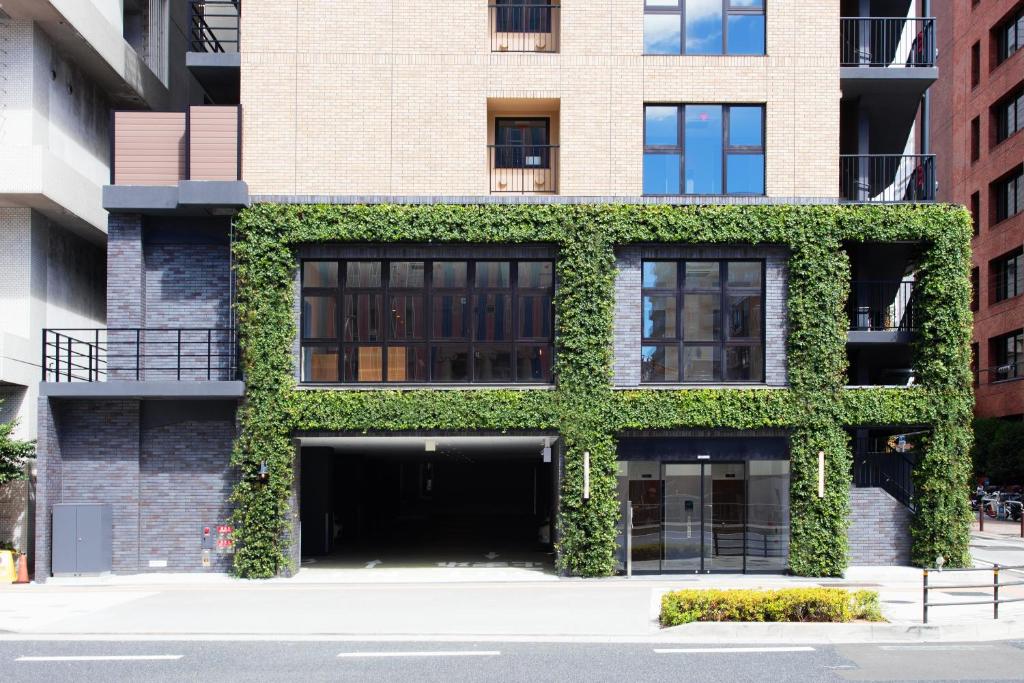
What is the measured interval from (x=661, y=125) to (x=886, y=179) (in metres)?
7.82

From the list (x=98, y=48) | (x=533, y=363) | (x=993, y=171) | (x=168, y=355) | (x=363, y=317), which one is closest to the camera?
(x=168, y=355)

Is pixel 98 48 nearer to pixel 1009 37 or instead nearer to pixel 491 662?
pixel 491 662

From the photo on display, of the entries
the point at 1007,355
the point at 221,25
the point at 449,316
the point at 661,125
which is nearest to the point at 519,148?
the point at 661,125

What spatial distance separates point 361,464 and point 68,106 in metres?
14.8

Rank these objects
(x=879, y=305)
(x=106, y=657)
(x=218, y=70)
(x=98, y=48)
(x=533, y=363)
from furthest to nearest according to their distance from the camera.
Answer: (x=879, y=305) < (x=98, y=48) < (x=218, y=70) < (x=533, y=363) < (x=106, y=657)

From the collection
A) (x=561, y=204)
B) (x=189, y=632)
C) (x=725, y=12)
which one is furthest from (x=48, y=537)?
(x=725, y=12)

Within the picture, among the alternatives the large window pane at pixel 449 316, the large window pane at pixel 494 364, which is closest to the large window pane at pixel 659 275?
the large window pane at pixel 494 364

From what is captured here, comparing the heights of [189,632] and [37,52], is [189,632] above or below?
below

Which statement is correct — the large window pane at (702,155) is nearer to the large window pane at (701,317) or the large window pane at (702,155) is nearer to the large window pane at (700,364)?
the large window pane at (701,317)

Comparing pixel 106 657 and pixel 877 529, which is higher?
pixel 877 529

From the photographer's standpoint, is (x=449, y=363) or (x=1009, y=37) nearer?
(x=449, y=363)

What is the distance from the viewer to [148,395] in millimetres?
23781

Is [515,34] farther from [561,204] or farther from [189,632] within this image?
[189,632]

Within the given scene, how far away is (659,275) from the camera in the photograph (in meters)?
24.9
